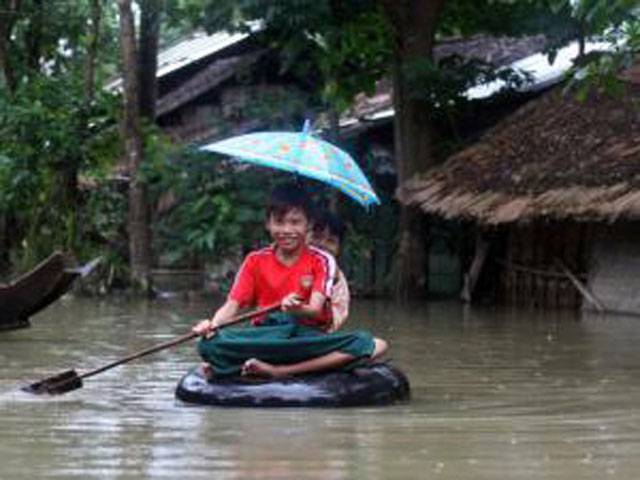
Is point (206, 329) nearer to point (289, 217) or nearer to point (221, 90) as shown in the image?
point (289, 217)

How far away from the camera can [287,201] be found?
8.91 metres

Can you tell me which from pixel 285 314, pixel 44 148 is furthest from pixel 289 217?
pixel 44 148

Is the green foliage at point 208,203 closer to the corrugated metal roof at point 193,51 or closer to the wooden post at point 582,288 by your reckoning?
the wooden post at point 582,288

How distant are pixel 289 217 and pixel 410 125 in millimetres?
14059

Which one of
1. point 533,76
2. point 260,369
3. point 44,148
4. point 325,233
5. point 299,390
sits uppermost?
point 533,76

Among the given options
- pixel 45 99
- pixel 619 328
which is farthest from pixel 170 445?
pixel 45 99

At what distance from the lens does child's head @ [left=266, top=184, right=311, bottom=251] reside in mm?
8914

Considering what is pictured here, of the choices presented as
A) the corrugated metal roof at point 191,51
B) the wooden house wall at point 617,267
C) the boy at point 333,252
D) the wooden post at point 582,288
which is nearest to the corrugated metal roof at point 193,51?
the corrugated metal roof at point 191,51

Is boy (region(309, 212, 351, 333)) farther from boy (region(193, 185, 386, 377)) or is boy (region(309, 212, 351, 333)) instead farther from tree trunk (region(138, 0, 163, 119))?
tree trunk (region(138, 0, 163, 119))

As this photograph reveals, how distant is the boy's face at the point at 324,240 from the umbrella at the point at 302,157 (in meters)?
0.41

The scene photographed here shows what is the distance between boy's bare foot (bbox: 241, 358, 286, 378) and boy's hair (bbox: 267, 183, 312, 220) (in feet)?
2.81

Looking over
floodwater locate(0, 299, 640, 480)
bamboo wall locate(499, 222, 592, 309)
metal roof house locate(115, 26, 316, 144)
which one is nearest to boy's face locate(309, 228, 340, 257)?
floodwater locate(0, 299, 640, 480)

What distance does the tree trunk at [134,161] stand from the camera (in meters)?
22.4

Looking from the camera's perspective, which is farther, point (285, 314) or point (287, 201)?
point (285, 314)
